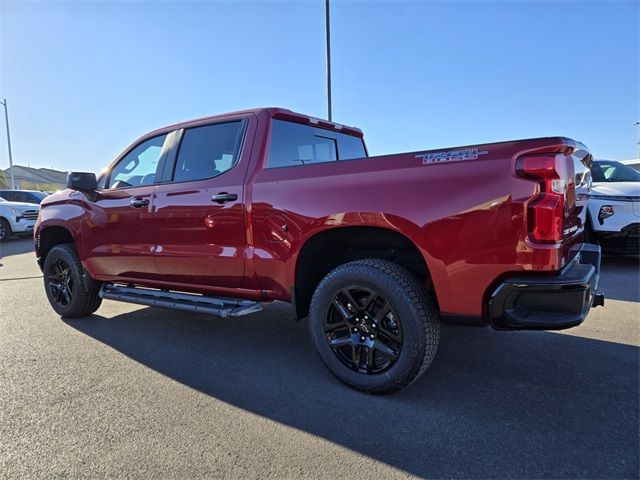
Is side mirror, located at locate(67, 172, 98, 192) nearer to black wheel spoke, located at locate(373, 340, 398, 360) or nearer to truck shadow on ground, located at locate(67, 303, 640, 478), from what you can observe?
truck shadow on ground, located at locate(67, 303, 640, 478)

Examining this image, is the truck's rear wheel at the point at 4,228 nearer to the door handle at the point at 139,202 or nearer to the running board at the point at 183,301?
the running board at the point at 183,301

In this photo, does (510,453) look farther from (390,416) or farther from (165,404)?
(165,404)

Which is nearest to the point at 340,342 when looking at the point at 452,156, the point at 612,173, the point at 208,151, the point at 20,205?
the point at 452,156

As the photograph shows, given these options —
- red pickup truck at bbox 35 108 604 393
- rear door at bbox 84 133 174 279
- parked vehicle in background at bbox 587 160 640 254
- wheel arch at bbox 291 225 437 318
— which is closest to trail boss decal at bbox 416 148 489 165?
red pickup truck at bbox 35 108 604 393

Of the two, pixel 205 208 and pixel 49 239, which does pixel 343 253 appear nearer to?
pixel 205 208

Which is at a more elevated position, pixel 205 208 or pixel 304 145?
pixel 304 145

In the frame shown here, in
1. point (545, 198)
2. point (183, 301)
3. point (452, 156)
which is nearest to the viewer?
point (545, 198)

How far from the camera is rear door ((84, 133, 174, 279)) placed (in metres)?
4.06

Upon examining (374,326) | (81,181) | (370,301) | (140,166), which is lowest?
(374,326)

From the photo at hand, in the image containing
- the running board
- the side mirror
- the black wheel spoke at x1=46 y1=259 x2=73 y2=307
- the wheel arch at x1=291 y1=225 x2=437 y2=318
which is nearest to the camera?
the wheel arch at x1=291 y1=225 x2=437 y2=318

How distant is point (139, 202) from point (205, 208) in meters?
0.88

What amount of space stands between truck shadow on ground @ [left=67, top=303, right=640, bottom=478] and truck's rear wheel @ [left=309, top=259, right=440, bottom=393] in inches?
7.1

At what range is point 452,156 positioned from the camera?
2.50 meters

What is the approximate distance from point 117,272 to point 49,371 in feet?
4.07
